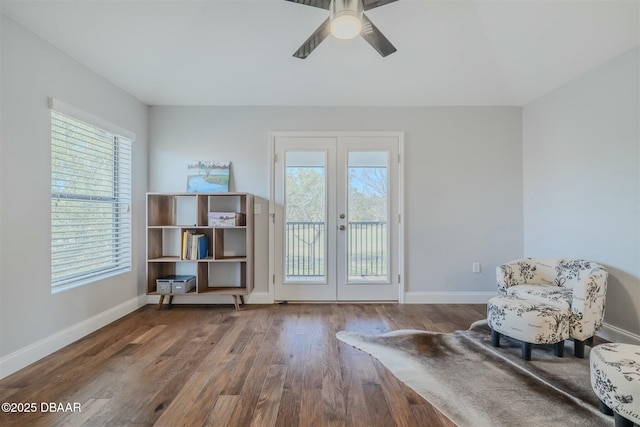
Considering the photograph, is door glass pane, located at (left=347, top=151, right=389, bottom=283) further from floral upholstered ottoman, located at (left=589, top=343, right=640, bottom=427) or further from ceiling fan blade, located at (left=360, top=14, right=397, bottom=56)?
floral upholstered ottoman, located at (left=589, top=343, right=640, bottom=427)

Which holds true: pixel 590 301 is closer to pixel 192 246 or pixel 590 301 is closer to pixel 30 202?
pixel 192 246

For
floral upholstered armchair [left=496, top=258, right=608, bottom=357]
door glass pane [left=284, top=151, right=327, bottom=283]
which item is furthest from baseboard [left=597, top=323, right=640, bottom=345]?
door glass pane [left=284, top=151, right=327, bottom=283]

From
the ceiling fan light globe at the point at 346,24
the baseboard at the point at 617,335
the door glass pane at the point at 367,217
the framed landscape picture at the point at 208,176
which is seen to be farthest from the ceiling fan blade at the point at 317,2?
the baseboard at the point at 617,335

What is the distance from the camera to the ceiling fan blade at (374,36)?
177 centimetres

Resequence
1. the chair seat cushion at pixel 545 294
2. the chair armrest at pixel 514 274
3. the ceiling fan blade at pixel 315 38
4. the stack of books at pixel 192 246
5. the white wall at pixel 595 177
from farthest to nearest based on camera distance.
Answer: the stack of books at pixel 192 246, the chair armrest at pixel 514 274, the white wall at pixel 595 177, the chair seat cushion at pixel 545 294, the ceiling fan blade at pixel 315 38

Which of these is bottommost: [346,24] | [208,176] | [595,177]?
[595,177]

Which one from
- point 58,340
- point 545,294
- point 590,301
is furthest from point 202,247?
point 590,301

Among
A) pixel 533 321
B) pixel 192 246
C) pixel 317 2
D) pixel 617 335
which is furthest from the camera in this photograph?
pixel 192 246

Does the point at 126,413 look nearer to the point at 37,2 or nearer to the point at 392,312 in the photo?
the point at 392,312

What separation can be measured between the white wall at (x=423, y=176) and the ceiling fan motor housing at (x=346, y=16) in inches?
69.1

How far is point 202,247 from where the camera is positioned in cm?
319

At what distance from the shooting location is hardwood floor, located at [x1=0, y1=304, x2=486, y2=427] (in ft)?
4.95

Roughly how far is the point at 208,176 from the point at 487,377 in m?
3.25

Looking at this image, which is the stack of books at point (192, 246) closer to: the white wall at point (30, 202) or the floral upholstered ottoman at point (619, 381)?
the white wall at point (30, 202)
